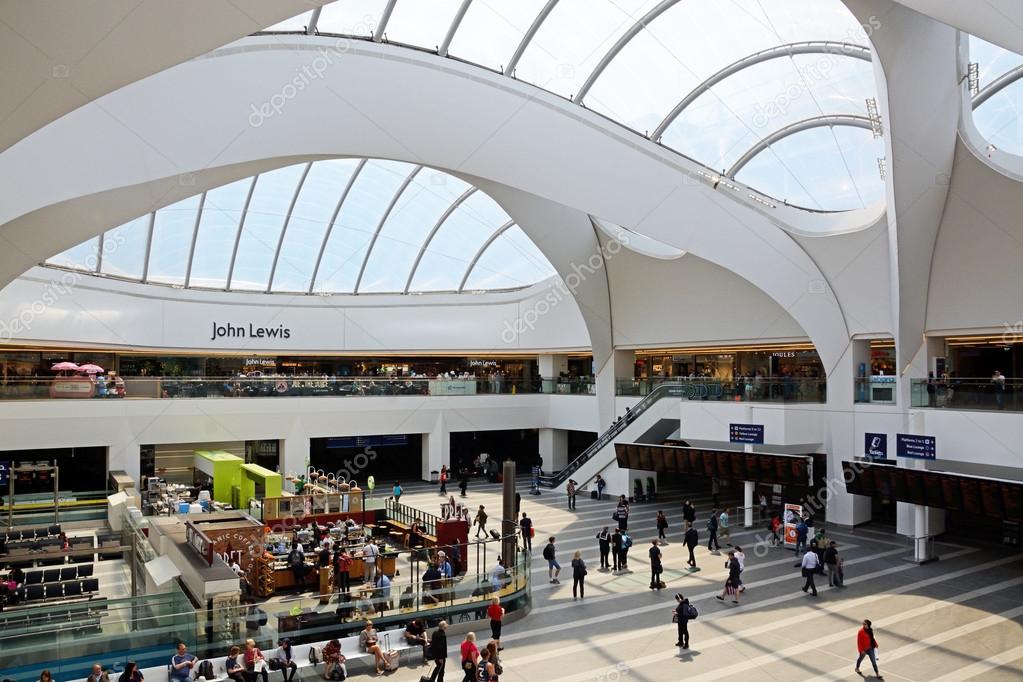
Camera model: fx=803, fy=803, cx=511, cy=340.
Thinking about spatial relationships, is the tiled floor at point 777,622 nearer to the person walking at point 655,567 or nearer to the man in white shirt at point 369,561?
the person walking at point 655,567

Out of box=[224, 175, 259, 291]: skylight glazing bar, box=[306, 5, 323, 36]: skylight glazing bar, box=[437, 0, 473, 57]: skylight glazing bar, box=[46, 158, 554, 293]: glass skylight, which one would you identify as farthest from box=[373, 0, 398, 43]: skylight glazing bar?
box=[224, 175, 259, 291]: skylight glazing bar

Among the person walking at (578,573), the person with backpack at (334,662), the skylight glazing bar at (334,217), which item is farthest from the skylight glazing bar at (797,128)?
the person with backpack at (334,662)

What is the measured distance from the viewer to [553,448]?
37906 millimetres

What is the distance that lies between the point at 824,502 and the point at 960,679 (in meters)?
14.1

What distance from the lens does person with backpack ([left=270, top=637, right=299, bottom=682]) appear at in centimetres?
1297

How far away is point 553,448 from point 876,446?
16476 millimetres

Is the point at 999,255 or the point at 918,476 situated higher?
the point at 999,255

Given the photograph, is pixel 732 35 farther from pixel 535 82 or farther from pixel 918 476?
pixel 918 476

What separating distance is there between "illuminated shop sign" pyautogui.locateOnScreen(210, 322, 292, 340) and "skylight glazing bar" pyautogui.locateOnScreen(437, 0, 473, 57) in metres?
19.5

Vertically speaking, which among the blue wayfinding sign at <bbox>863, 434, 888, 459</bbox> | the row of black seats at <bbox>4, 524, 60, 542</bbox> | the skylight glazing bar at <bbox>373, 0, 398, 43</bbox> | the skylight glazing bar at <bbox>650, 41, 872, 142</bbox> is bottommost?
the row of black seats at <bbox>4, 524, 60, 542</bbox>

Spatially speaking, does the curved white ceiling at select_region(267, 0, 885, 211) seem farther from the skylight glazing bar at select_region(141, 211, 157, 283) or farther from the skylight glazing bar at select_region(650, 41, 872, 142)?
the skylight glazing bar at select_region(141, 211, 157, 283)

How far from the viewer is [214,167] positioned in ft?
52.6

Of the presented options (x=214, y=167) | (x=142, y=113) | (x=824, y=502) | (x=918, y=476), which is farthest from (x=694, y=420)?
(x=142, y=113)

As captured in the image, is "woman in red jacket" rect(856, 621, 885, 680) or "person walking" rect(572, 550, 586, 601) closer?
"woman in red jacket" rect(856, 621, 885, 680)
